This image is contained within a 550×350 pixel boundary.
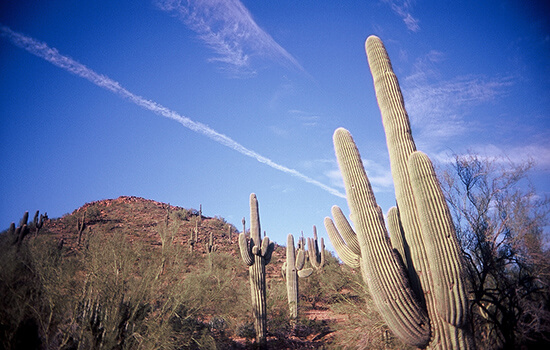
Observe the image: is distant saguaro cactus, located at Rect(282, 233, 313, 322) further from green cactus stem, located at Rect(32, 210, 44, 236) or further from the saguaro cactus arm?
green cactus stem, located at Rect(32, 210, 44, 236)

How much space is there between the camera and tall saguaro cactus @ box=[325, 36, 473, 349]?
4.30m

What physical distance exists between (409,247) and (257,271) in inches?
246

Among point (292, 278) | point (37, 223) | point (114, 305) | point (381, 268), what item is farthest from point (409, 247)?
point (37, 223)

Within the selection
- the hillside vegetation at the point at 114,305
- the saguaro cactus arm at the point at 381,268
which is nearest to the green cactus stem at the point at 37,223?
the hillside vegetation at the point at 114,305

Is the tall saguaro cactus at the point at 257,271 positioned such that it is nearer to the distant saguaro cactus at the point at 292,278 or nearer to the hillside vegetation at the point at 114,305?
the hillside vegetation at the point at 114,305

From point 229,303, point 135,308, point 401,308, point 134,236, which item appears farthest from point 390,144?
point 134,236

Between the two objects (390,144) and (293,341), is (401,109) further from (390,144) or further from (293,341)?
(293,341)

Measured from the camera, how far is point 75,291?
6160 millimetres

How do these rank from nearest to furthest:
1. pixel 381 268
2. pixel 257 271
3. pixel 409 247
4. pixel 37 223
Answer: pixel 381 268
pixel 409 247
pixel 257 271
pixel 37 223

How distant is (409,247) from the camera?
4.98 meters

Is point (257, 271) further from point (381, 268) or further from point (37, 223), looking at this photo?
point (37, 223)

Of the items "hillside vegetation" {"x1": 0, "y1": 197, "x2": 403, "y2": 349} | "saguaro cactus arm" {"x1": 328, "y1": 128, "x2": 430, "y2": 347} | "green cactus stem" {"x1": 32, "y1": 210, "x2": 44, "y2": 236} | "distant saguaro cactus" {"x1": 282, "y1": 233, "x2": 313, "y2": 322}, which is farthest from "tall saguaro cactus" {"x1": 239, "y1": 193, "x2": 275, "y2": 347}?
"green cactus stem" {"x1": 32, "y1": 210, "x2": 44, "y2": 236}

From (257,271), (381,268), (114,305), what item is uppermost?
(257,271)

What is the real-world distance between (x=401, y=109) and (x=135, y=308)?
615cm
